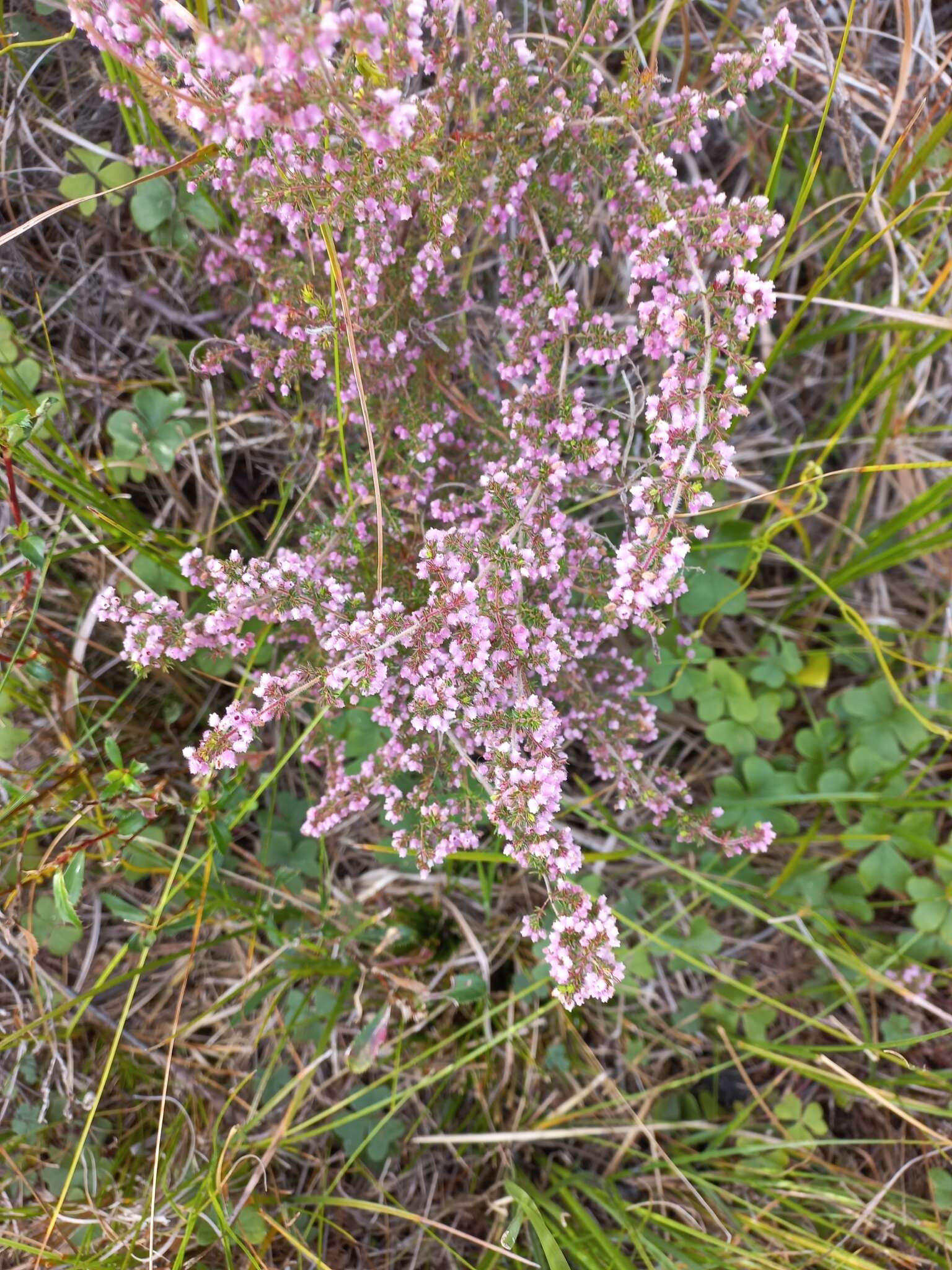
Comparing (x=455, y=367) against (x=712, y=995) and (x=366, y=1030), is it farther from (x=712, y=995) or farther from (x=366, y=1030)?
(x=712, y=995)

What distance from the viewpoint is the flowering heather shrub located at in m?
1.76

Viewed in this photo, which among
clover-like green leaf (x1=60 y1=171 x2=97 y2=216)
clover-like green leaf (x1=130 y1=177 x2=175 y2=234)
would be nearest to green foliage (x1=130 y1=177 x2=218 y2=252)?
clover-like green leaf (x1=130 y1=177 x2=175 y2=234)

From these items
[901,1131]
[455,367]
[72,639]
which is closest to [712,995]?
[901,1131]

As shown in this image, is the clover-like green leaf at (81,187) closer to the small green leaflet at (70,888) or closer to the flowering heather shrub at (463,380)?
the flowering heather shrub at (463,380)

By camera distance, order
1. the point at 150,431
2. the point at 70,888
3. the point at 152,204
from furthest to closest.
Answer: the point at 150,431
the point at 152,204
the point at 70,888

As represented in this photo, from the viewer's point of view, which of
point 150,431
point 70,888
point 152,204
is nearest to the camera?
point 70,888

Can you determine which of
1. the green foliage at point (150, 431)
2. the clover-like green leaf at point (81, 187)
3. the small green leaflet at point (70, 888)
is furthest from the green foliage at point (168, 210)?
the small green leaflet at point (70, 888)

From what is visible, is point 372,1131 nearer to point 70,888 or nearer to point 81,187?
point 70,888

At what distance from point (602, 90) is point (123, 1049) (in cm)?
332

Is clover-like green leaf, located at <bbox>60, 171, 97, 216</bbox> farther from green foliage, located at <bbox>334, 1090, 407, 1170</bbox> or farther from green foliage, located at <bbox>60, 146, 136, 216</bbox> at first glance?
green foliage, located at <bbox>334, 1090, 407, 1170</bbox>

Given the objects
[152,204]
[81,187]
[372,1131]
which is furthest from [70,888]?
[81,187]

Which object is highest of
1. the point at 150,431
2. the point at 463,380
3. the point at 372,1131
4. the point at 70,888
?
the point at 463,380

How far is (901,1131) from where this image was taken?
307cm

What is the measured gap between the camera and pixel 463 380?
2736 millimetres
